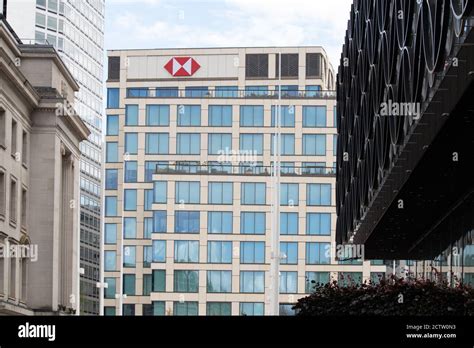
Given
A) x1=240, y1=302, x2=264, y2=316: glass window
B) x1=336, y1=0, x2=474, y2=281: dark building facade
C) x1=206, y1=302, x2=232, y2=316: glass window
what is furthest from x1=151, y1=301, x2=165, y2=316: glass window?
x1=336, y1=0, x2=474, y2=281: dark building facade

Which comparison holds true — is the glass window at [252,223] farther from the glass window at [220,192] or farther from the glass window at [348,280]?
the glass window at [348,280]

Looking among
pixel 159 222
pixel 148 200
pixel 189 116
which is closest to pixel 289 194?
pixel 159 222

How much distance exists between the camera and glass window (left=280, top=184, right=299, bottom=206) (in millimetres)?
109250

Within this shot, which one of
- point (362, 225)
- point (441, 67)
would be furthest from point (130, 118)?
point (441, 67)

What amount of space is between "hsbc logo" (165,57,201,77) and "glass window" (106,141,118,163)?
10.3m

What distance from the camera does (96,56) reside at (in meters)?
122

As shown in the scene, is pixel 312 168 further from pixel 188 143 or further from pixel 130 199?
pixel 130 199

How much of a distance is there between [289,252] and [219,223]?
7.50 metres

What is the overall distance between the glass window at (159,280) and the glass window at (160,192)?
21.2ft

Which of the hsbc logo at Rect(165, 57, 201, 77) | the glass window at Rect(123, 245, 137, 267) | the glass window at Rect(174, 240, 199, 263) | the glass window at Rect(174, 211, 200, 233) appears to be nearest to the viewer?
the glass window at Rect(174, 211, 200, 233)

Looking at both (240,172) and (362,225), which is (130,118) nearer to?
(240,172)

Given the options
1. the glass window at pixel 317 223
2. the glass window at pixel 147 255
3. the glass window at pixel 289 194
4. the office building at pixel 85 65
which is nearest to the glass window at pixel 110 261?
the glass window at pixel 147 255

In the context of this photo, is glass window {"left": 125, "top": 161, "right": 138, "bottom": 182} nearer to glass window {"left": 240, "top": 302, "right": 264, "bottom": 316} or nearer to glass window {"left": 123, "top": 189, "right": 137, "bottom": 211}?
glass window {"left": 123, "top": 189, "right": 137, "bottom": 211}

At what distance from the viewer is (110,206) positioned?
130375 mm
